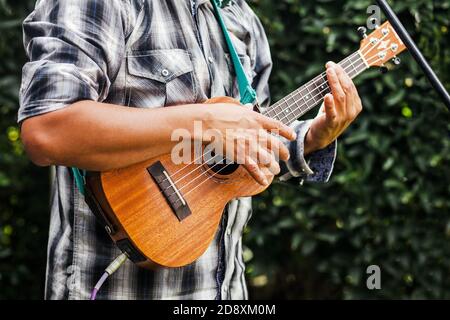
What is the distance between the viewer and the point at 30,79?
154cm

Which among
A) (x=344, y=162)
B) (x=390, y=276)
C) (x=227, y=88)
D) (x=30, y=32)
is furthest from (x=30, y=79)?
(x=390, y=276)

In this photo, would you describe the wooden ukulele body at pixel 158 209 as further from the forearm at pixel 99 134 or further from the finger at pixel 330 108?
the finger at pixel 330 108

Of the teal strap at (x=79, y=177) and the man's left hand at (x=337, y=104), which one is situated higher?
the teal strap at (x=79, y=177)

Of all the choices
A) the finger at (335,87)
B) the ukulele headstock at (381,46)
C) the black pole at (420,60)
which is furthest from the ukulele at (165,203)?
the ukulele headstock at (381,46)

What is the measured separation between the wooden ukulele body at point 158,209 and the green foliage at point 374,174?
4.78 feet

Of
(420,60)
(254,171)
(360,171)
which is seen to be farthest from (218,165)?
(360,171)

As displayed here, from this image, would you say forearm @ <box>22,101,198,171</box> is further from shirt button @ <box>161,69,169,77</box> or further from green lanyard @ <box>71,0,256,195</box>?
green lanyard @ <box>71,0,256,195</box>

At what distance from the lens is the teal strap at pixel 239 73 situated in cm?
189

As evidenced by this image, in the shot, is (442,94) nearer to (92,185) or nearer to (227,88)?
(227,88)

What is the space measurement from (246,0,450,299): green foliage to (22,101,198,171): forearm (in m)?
1.68

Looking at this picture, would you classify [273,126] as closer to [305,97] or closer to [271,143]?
[271,143]

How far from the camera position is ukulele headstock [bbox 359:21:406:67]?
209cm

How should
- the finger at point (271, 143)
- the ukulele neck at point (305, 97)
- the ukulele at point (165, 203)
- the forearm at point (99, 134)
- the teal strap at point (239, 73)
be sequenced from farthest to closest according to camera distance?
the ukulele neck at point (305, 97)
the teal strap at point (239, 73)
the finger at point (271, 143)
the ukulele at point (165, 203)
the forearm at point (99, 134)
